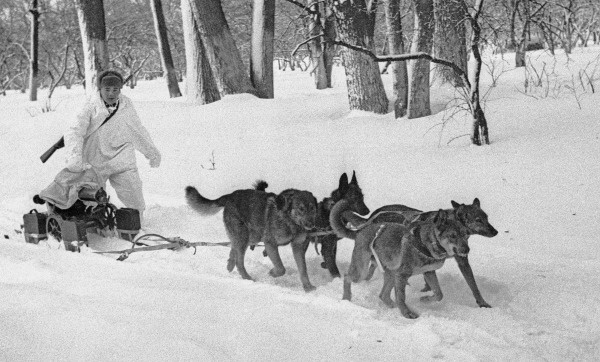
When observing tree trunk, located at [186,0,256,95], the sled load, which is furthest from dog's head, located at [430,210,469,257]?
tree trunk, located at [186,0,256,95]

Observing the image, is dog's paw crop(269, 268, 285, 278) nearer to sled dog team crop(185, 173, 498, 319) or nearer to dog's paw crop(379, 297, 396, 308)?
sled dog team crop(185, 173, 498, 319)

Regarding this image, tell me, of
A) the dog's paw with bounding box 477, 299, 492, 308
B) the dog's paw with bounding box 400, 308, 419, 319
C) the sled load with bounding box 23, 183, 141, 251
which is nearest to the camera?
the dog's paw with bounding box 400, 308, 419, 319

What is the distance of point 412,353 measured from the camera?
371 cm

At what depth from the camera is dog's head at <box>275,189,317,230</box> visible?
5559 millimetres

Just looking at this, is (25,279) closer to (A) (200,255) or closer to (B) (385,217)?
(A) (200,255)

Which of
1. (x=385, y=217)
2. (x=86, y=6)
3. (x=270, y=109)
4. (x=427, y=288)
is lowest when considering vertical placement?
(x=427, y=288)

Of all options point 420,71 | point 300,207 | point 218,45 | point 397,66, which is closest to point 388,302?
point 300,207

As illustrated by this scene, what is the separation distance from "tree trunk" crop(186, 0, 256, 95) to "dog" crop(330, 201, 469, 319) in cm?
904

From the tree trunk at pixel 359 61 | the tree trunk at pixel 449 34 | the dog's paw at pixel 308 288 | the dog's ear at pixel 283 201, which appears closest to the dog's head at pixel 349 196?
the dog's ear at pixel 283 201

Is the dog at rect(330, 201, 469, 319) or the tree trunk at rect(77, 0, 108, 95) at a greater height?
the tree trunk at rect(77, 0, 108, 95)

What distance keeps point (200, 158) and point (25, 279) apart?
6326 mm

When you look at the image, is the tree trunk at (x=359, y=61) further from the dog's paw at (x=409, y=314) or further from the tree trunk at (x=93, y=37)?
the dog's paw at (x=409, y=314)

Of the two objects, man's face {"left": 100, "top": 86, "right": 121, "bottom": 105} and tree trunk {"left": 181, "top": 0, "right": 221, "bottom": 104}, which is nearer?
man's face {"left": 100, "top": 86, "right": 121, "bottom": 105}

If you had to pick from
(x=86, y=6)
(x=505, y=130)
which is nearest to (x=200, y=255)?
(x=505, y=130)
